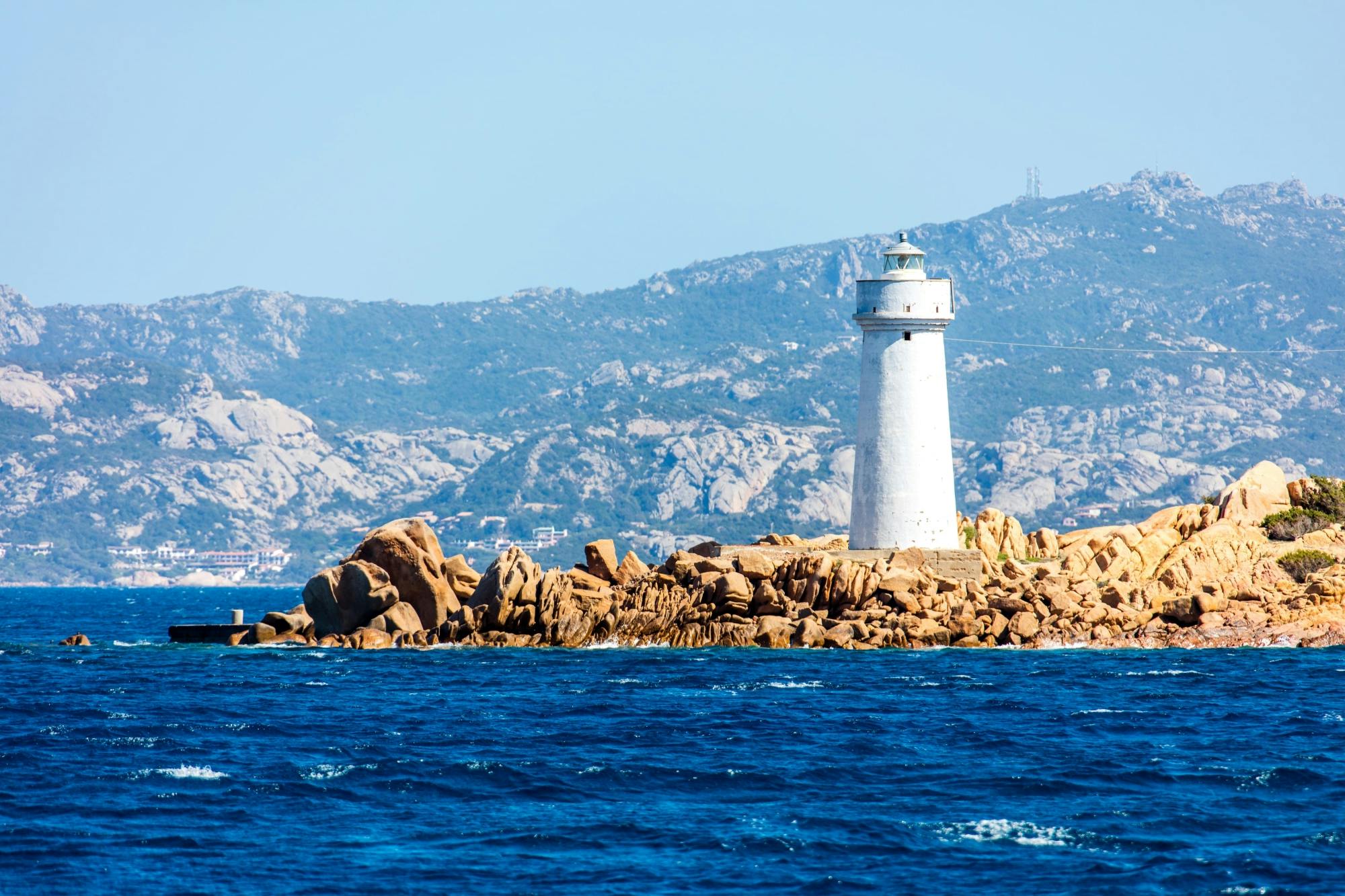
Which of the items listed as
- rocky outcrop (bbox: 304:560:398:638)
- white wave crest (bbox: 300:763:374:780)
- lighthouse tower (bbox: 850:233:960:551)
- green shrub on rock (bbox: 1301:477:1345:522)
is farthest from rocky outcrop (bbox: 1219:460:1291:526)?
white wave crest (bbox: 300:763:374:780)

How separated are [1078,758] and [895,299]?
904 inches

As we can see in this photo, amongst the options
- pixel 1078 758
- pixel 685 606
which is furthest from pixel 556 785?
pixel 685 606

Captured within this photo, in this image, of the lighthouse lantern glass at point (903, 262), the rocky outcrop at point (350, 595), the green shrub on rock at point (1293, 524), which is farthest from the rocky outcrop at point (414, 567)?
the green shrub on rock at point (1293, 524)

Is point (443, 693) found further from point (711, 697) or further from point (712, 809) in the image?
point (712, 809)

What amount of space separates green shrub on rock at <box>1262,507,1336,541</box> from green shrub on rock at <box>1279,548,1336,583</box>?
4.12m

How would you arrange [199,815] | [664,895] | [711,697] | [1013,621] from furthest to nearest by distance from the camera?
1. [1013,621]
2. [711,697]
3. [199,815]
4. [664,895]

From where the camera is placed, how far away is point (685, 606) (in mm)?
55531

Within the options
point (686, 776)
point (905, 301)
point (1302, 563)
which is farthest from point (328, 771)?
point (1302, 563)

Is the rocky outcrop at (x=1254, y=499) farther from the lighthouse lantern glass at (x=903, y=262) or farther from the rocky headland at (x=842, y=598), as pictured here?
the lighthouse lantern glass at (x=903, y=262)

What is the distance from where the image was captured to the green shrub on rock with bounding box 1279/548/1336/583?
187 ft

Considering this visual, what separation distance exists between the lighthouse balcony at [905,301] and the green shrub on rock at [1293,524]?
14126 millimetres

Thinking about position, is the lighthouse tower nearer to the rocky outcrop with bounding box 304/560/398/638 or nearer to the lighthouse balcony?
the lighthouse balcony

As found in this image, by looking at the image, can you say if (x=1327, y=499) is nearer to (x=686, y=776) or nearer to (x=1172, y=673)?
(x=1172, y=673)

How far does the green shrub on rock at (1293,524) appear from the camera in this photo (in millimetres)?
61750
